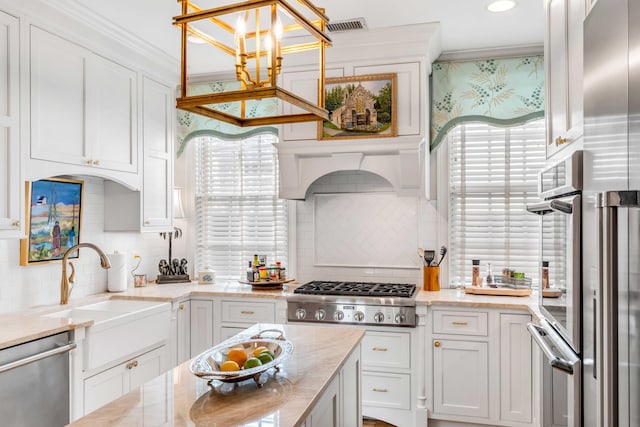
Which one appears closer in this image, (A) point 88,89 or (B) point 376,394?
(A) point 88,89

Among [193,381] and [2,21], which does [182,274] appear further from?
[193,381]

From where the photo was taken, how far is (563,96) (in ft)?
6.70

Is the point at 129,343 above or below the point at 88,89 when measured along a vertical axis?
below

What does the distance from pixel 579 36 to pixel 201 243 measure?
3.48 metres

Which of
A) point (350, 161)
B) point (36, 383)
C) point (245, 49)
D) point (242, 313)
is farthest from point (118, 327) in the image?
point (245, 49)

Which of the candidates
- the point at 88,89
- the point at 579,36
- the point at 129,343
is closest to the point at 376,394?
the point at 129,343

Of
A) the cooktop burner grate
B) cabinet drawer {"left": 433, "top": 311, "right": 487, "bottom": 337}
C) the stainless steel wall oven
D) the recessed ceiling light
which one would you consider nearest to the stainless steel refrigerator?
the stainless steel wall oven

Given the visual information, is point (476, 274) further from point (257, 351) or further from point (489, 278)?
point (257, 351)

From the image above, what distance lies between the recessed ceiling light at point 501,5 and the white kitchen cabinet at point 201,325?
9.07 feet

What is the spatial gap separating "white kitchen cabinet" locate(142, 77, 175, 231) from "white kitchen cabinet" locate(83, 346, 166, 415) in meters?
0.95

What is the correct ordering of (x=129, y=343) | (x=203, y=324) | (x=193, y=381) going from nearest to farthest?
1. (x=193, y=381)
2. (x=129, y=343)
3. (x=203, y=324)

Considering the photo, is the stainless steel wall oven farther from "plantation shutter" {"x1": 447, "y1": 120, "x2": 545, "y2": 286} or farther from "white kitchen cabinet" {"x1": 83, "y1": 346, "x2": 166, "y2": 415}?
"white kitchen cabinet" {"x1": 83, "y1": 346, "x2": 166, "y2": 415}

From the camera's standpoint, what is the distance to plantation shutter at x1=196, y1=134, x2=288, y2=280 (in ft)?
14.1

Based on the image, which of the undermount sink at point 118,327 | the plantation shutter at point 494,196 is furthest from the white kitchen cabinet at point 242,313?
the plantation shutter at point 494,196
